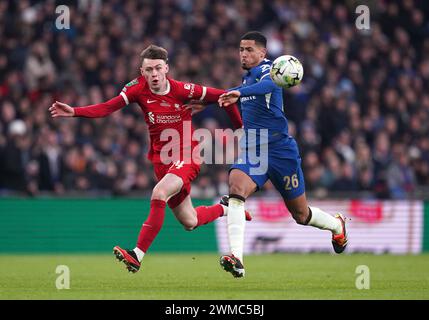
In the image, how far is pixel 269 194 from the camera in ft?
67.3

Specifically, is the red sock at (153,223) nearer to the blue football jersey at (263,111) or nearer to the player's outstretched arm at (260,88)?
the blue football jersey at (263,111)

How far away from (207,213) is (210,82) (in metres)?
9.59

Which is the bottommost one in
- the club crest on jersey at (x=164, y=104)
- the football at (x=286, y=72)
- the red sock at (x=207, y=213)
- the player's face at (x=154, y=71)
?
the red sock at (x=207, y=213)

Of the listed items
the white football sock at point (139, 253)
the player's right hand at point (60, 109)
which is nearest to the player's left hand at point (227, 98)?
the player's right hand at point (60, 109)

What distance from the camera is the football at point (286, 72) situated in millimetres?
11336

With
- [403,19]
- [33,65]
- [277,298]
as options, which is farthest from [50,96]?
[277,298]

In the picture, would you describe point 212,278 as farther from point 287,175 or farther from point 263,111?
point 263,111

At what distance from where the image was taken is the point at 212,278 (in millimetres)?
12844

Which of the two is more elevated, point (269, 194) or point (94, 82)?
point (94, 82)

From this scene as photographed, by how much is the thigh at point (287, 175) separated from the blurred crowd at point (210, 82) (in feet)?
26.9
